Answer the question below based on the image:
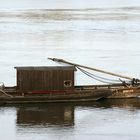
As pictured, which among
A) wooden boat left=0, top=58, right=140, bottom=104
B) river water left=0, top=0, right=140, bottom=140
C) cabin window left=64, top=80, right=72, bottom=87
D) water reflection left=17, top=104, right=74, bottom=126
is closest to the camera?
river water left=0, top=0, right=140, bottom=140

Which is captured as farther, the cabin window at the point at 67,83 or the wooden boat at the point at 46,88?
the cabin window at the point at 67,83

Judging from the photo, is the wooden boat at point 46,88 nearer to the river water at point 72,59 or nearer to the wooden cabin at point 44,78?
the wooden cabin at point 44,78

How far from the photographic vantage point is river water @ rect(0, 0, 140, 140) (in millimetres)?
35844

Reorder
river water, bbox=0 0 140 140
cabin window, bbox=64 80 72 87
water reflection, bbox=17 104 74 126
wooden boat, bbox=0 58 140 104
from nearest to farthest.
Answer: river water, bbox=0 0 140 140
water reflection, bbox=17 104 74 126
wooden boat, bbox=0 58 140 104
cabin window, bbox=64 80 72 87

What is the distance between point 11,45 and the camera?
2901 inches

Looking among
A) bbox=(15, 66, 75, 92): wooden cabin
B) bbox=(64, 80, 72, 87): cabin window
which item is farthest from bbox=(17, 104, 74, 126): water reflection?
bbox=(64, 80, 72, 87): cabin window

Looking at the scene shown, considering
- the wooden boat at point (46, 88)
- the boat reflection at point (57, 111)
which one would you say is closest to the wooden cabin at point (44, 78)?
the wooden boat at point (46, 88)

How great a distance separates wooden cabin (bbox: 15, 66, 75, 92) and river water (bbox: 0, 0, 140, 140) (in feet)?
4.63

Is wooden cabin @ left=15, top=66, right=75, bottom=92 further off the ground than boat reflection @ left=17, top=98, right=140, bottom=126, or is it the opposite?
wooden cabin @ left=15, top=66, right=75, bottom=92

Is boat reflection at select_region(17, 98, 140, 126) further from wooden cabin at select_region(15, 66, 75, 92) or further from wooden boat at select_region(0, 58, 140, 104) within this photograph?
wooden cabin at select_region(15, 66, 75, 92)

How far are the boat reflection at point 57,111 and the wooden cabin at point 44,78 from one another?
1.37 meters

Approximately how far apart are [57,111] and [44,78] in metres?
2.83

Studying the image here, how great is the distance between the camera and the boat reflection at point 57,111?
124 feet

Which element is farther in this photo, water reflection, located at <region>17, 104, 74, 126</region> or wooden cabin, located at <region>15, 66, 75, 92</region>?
wooden cabin, located at <region>15, 66, 75, 92</region>
